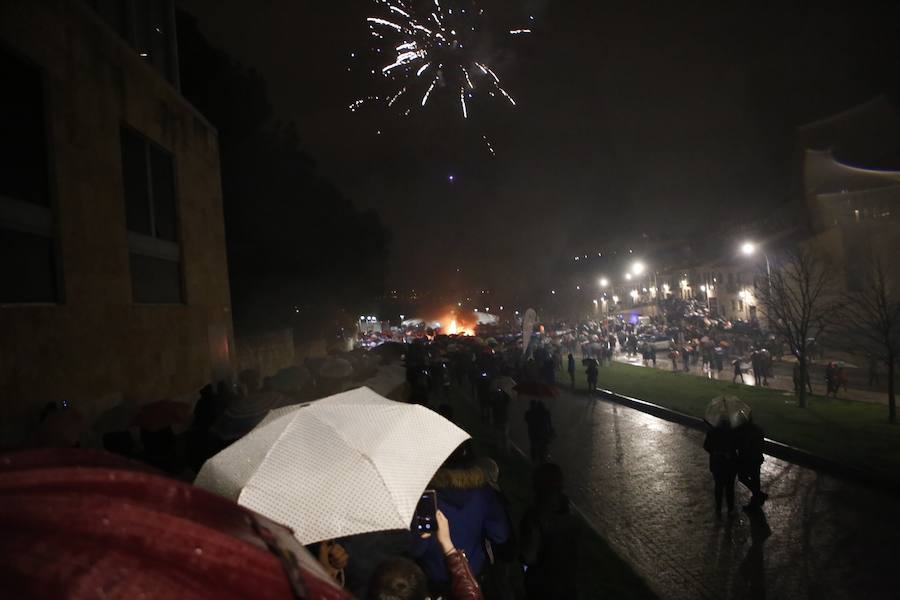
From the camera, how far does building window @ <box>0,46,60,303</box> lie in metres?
9.03

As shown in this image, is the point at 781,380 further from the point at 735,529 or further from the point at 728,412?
the point at 735,529

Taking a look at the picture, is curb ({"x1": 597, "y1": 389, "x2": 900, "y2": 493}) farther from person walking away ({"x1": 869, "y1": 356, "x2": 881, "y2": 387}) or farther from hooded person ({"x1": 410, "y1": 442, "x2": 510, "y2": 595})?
person walking away ({"x1": 869, "y1": 356, "x2": 881, "y2": 387})

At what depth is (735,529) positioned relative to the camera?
7820mm

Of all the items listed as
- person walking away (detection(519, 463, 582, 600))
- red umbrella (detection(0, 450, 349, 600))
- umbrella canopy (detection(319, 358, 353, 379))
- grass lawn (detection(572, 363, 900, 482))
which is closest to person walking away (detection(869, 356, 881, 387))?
grass lawn (detection(572, 363, 900, 482))

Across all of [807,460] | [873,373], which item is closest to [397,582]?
[807,460]

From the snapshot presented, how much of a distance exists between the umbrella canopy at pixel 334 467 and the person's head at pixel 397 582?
16cm

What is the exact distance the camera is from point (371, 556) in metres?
2.91

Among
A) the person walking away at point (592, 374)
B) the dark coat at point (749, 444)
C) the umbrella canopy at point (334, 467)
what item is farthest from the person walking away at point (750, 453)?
the person walking away at point (592, 374)

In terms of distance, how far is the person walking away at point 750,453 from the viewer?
7984 mm

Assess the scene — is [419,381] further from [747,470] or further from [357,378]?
[747,470]

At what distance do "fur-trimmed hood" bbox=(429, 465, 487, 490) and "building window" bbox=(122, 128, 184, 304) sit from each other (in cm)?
1136

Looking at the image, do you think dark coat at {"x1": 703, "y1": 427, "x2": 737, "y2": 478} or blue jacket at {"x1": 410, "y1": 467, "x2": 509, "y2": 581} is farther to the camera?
dark coat at {"x1": 703, "y1": 427, "x2": 737, "y2": 478}

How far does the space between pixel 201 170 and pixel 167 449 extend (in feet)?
36.2

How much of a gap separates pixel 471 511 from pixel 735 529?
598cm
